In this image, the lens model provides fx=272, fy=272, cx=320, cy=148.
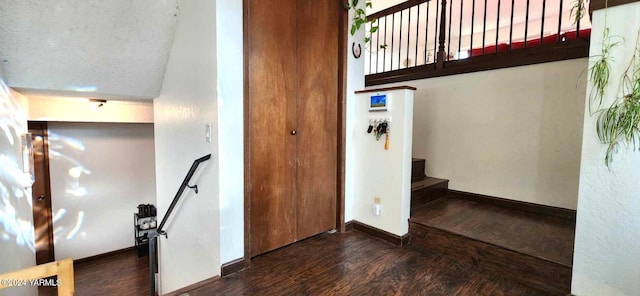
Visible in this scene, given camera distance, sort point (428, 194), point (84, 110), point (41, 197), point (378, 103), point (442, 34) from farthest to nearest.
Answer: point (41, 197) < point (84, 110) < point (442, 34) < point (428, 194) < point (378, 103)

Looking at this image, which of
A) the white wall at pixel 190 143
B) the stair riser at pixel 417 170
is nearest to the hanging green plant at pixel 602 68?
the stair riser at pixel 417 170

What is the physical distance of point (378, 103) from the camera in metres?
2.54

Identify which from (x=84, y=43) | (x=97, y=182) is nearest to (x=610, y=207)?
(x=84, y=43)

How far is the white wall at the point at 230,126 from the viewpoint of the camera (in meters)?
1.91

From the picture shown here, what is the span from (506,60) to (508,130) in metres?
0.74

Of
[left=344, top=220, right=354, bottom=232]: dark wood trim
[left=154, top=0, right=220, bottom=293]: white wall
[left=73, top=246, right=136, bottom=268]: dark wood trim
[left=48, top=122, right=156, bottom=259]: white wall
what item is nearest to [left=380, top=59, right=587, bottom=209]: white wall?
[left=344, top=220, right=354, bottom=232]: dark wood trim

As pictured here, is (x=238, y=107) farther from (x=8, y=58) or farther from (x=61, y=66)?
(x=8, y=58)

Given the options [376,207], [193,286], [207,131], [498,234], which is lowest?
[193,286]

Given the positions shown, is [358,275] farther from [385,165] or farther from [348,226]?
[385,165]

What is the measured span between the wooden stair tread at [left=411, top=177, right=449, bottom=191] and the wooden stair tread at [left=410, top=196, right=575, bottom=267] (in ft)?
0.71

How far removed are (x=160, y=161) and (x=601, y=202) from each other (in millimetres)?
3688

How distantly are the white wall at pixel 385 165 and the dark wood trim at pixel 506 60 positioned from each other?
1.27 meters

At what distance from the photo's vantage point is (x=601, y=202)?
1473mm

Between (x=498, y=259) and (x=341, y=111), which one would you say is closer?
(x=498, y=259)
